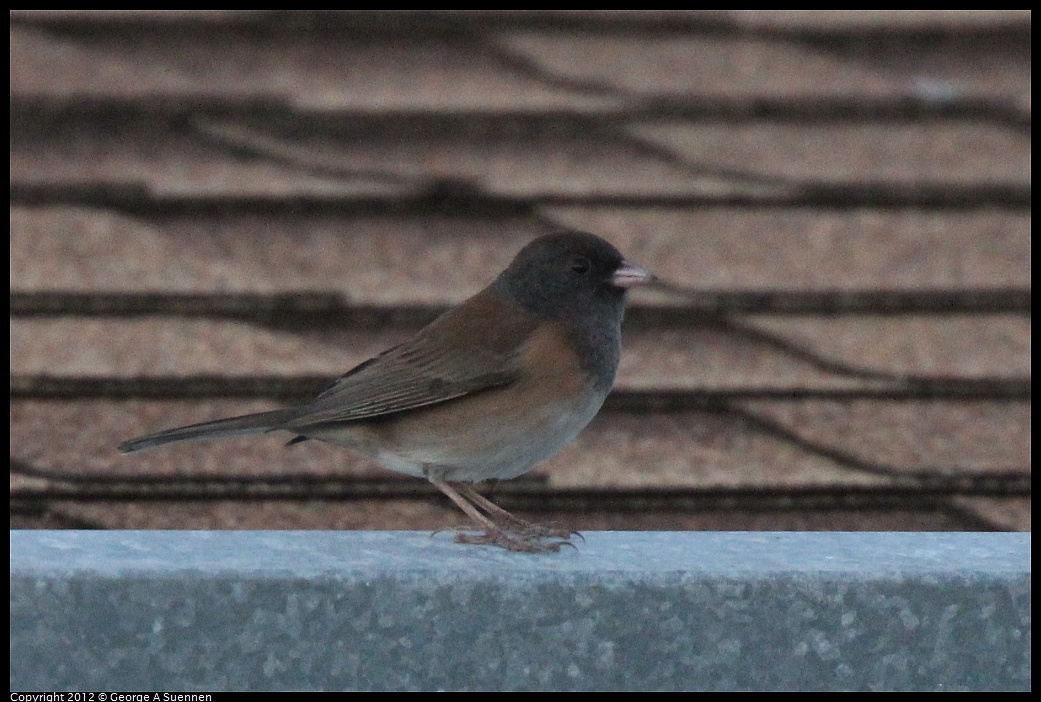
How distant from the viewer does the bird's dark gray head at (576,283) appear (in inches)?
103

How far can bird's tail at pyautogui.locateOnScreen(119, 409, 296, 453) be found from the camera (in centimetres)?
231

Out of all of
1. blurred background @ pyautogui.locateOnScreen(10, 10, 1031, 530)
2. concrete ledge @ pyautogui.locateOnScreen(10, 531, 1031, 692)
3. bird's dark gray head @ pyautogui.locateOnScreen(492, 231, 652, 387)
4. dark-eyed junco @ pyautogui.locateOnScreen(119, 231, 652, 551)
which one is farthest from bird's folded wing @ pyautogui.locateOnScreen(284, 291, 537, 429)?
concrete ledge @ pyautogui.locateOnScreen(10, 531, 1031, 692)

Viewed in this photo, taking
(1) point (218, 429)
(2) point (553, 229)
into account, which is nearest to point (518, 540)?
(1) point (218, 429)

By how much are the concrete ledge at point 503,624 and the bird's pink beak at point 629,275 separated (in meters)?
0.80

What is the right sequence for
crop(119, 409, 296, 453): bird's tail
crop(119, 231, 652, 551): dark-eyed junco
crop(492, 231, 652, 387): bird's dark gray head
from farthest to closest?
crop(492, 231, 652, 387): bird's dark gray head
crop(119, 231, 652, 551): dark-eyed junco
crop(119, 409, 296, 453): bird's tail

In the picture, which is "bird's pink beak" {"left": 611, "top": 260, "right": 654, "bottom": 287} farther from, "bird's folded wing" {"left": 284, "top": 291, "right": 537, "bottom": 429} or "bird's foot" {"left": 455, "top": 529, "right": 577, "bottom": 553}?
"bird's foot" {"left": 455, "top": 529, "right": 577, "bottom": 553}

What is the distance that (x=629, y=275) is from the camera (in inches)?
102

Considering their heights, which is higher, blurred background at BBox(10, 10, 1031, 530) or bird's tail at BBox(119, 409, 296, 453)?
blurred background at BBox(10, 10, 1031, 530)

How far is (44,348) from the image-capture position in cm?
273

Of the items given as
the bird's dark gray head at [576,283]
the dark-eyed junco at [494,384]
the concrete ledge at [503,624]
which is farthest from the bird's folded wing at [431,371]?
the concrete ledge at [503,624]

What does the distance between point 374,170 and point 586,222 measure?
0.40 meters

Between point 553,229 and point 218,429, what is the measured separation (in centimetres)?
80

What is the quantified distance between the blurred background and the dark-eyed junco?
0.68 ft

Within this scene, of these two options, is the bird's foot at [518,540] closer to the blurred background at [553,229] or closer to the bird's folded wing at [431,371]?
the bird's folded wing at [431,371]
